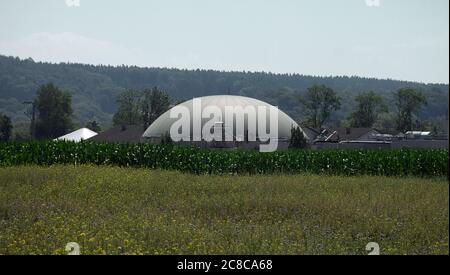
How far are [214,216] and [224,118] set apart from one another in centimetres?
5219

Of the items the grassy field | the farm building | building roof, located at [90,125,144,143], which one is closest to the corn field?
the grassy field

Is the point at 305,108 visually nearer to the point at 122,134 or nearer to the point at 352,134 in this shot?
the point at 352,134

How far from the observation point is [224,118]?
64.6m

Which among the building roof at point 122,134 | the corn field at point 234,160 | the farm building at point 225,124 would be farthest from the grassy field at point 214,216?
the building roof at point 122,134

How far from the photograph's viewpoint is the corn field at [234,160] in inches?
1128

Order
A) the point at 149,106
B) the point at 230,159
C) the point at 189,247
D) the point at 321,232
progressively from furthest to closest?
the point at 149,106, the point at 230,159, the point at 321,232, the point at 189,247

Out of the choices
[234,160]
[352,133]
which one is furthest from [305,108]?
[234,160]

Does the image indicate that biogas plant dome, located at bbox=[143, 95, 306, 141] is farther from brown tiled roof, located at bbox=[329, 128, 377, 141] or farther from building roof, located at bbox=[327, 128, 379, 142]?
brown tiled roof, located at bbox=[329, 128, 377, 141]

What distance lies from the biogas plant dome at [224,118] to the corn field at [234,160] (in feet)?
99.0

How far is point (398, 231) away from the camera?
1041cm

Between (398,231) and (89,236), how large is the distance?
20.1 ft

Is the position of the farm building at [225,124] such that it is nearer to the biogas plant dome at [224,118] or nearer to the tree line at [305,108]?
the biogas plant dome at [224,118]
